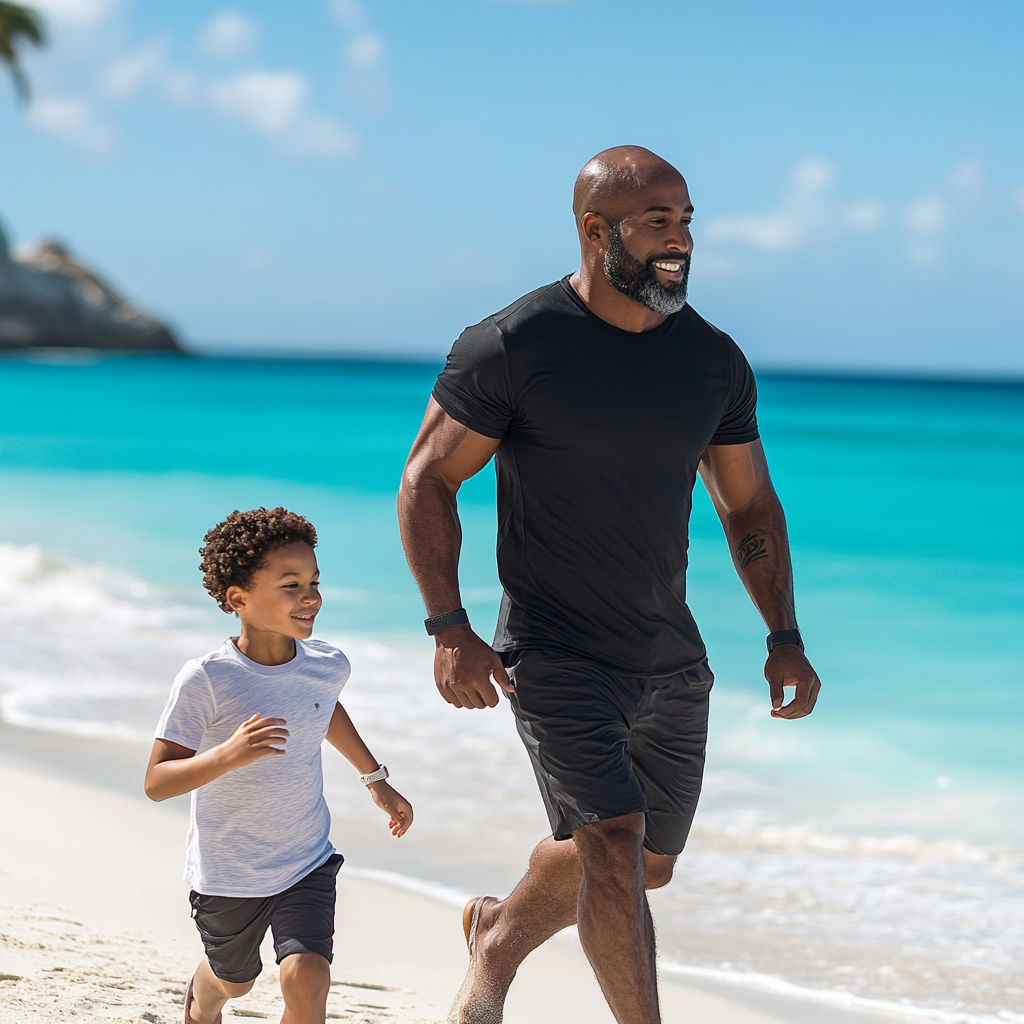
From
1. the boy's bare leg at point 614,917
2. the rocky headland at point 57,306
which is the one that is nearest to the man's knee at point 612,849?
the boy's bare leg at point 614,917

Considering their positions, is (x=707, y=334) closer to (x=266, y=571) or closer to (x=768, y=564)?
(x=768, y=564)

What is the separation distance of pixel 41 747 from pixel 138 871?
1988mm

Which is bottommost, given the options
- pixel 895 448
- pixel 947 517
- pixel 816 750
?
pixel 816 750

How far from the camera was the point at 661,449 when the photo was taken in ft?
9.61

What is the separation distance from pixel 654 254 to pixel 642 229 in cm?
6

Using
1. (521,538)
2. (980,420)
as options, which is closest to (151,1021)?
(521,538)

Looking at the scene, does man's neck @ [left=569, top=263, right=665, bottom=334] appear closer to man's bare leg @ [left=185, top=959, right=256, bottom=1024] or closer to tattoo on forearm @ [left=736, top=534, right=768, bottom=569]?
tattoo on forearm @ [left=736, top=534, right=768, bottom=569]

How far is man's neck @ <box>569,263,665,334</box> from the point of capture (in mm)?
2979

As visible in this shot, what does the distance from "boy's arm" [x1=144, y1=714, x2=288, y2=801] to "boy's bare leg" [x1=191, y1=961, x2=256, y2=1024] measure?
1.60 feet

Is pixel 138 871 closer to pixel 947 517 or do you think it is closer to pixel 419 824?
pixel 419 824

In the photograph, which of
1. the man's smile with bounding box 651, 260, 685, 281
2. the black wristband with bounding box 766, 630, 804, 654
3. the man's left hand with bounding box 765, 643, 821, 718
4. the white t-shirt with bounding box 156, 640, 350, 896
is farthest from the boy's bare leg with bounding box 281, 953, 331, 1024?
the man's smile with bounding box 651, 260, 685, 281

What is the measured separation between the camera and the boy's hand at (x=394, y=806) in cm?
275

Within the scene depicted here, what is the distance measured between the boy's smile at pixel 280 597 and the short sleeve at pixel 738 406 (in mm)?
1052

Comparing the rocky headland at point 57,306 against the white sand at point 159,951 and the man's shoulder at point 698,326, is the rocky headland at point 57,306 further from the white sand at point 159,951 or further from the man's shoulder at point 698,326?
the man's shoulder at point 698,326
